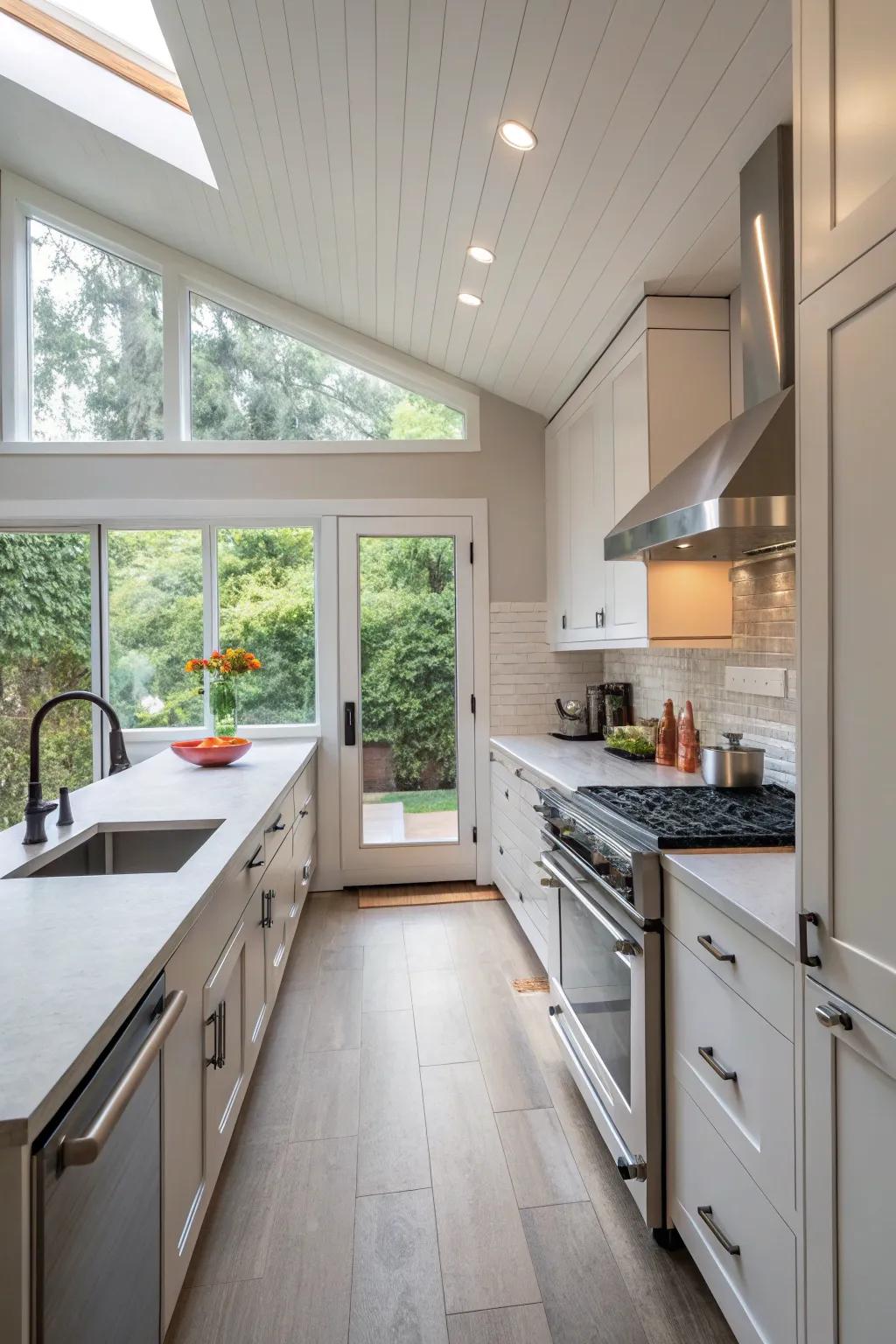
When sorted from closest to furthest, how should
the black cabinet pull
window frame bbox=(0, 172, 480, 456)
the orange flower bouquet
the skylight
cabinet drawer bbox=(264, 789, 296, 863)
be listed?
the black cabinet pull < cabinet drawer bbox=(264, 789, 296, 863) < the skylight < the orange flower bouquet < window frame bbox=(0, 172, 480, 456)

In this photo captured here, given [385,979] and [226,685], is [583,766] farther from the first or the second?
[226,685]

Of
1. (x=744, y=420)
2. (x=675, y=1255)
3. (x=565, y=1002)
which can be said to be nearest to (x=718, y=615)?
(x=744, y=420)

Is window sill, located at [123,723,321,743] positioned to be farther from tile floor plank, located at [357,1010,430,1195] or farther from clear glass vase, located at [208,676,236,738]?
tile floor plank, located at [357,1010,430,1195]

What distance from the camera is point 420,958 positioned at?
3.34 metres

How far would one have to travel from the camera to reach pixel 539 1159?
2.04 m

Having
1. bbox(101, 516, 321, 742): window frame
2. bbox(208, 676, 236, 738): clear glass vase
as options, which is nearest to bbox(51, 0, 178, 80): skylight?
bbox(101, 516, 321, 742): window frame

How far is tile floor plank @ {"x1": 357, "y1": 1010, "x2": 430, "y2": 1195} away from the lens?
78.0 inches

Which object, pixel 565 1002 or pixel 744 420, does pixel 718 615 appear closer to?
pixel 744 420

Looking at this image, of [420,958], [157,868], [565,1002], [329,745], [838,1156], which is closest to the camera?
[838,1156]

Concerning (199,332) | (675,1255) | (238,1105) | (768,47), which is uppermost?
(199,332)

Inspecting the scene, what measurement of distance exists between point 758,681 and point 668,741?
1.96 ft

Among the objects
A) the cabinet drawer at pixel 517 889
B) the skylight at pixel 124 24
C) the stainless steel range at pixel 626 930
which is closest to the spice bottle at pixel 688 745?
the stainless steel range at pixel 626 930

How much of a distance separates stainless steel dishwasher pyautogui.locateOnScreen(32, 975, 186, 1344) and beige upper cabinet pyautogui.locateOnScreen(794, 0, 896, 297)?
57.6 inches

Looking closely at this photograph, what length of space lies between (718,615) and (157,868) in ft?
6.68
